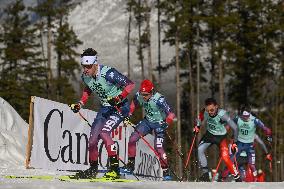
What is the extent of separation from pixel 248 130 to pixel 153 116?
3.01 metres

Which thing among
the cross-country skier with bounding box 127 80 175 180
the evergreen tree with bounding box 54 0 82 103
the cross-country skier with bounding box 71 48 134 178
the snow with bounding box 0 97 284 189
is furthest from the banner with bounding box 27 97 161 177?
the evergreen tree with bounding box 54 0 82 103

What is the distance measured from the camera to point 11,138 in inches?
599

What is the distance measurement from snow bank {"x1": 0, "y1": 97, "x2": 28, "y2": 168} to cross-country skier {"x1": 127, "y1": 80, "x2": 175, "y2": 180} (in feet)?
9.74

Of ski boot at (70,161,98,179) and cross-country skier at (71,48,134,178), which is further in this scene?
cross-country skier at (71,48,134,178)

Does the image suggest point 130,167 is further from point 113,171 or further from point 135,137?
point 113,171

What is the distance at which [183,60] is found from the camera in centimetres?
4897

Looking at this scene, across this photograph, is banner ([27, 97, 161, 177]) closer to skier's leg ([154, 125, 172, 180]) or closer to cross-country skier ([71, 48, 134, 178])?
skier's leg ([154, 125, 172, 180])

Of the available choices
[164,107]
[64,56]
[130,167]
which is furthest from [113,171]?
[64,56]

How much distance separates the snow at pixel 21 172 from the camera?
5.43 meters

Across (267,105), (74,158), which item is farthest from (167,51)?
(74,158)

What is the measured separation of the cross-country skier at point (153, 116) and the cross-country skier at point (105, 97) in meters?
2.72

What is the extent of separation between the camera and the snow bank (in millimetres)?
13977

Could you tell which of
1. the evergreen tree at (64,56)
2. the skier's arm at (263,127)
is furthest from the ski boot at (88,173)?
the evergreen tree at (64,56)

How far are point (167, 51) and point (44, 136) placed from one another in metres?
126
